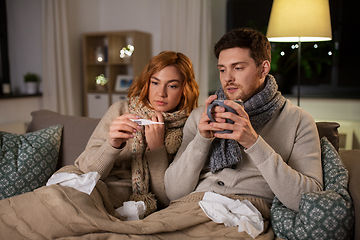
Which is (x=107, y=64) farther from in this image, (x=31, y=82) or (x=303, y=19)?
(x=303, y=19)

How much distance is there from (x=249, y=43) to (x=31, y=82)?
3.51 meters

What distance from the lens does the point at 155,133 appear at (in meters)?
1.47

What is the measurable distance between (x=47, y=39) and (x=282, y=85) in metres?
2.92

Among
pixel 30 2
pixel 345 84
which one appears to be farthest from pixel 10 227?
pixel 30 2

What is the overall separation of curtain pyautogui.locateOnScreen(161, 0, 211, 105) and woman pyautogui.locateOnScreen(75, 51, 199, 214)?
6.79 feet

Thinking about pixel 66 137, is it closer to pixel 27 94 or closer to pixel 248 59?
pixel 248 59

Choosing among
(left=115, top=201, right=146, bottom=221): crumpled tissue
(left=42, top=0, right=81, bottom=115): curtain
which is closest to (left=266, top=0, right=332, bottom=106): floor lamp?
(left=115, top=201, right=146, bottom=221): crumpled tissue

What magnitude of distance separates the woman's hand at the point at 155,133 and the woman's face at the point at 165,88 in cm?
7

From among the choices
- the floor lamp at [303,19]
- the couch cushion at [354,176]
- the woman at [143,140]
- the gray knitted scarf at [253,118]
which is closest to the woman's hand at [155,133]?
the woman at [143,140]

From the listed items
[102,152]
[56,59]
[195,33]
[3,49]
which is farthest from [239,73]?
[3,49]

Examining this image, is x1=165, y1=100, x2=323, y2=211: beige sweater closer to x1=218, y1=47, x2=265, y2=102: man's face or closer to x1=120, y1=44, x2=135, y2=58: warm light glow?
x1=218, y1=47, x2=265, y2=102: man's face

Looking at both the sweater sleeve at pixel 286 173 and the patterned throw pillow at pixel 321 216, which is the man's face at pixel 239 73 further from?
the patterned throw pillow at pixel 321 216

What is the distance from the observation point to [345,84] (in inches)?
134

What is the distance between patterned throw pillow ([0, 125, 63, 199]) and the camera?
1.58 meters
